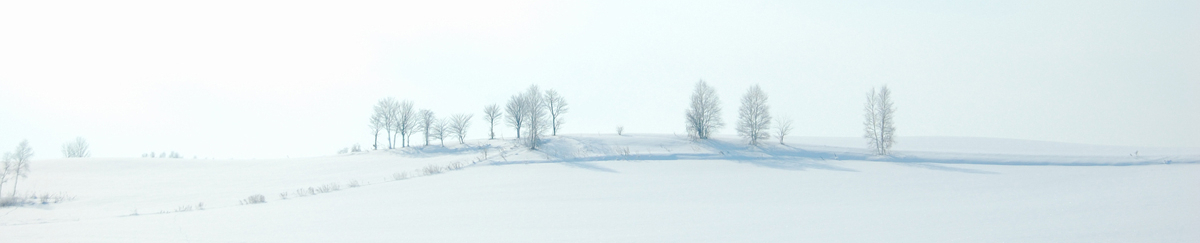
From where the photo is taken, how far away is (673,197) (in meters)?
14.5

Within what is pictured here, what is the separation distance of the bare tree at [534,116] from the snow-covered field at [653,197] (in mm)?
1166

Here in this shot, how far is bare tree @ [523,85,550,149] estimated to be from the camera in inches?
1228

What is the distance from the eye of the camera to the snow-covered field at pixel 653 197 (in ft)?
29.3

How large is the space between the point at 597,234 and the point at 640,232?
695 mm

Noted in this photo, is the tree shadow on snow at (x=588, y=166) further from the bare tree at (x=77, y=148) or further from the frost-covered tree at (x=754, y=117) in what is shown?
the bare tree at (x=77, y=148)

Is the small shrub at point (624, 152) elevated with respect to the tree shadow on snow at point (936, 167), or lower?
elevated

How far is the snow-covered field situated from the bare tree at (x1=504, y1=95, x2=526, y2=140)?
14.6ft

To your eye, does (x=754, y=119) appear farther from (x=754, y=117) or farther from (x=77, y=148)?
(x=77, y=148)

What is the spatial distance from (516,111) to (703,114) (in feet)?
39.5

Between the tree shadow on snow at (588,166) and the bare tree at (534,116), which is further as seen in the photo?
the bare tree at (534,116)

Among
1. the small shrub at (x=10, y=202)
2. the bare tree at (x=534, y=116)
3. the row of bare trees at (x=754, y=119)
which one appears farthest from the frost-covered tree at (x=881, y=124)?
the small shrub at (x=10, y=202)

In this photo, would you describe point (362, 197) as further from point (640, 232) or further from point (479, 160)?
point (479, 160)

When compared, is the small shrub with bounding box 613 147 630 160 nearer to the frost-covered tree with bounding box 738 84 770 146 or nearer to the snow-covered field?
the snow-covered field

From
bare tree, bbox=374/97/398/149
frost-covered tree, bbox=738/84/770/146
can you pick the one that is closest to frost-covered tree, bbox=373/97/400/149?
bare tree, bbox=374/97/398/149
